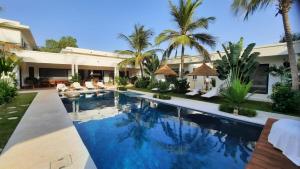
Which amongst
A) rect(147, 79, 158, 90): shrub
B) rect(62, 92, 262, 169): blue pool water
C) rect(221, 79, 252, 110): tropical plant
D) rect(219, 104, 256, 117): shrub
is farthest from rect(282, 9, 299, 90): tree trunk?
rect(147, 79, 158, 90): shrub

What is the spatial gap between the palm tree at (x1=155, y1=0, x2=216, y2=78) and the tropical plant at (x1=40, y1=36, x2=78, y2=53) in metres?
38.1

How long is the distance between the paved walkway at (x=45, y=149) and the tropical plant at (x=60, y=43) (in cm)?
4308

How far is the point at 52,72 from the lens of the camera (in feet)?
77.8

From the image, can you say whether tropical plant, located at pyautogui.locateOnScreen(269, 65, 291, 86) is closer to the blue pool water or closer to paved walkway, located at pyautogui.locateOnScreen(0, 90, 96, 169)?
the blue pool water

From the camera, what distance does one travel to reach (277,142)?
387 cm

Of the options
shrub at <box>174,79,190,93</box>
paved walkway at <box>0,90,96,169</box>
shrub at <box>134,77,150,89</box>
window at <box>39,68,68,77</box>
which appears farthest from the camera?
window at <box>39,68,68,77</box>

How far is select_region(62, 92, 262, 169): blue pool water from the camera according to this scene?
4.34 m

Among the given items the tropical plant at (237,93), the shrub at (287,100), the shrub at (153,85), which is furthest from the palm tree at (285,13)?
the shrub at (153,85)

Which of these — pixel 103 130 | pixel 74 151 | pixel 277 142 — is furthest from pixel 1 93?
pixel 277 142

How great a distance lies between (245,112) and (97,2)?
62.1ft

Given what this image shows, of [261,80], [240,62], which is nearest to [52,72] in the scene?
[240,62]

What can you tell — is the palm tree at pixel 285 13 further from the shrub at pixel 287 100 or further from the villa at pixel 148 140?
the villa at pixel 148 140

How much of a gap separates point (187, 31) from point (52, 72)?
20244mm

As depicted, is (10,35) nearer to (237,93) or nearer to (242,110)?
(237,93)
